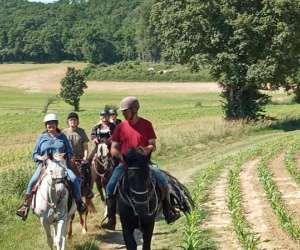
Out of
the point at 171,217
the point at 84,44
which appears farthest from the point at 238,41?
the point at 84,44

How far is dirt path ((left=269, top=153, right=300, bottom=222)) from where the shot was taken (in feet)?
42.9

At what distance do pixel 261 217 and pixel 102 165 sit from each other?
3.56m

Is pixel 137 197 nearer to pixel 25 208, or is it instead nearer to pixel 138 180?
pixel 138 180

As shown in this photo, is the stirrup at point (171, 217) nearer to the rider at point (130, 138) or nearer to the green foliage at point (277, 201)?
the rider at point (130, 138)

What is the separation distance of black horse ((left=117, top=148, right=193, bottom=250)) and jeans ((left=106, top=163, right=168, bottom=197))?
123 mm

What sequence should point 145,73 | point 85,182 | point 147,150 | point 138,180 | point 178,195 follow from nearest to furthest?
1. point 138,180
2. point 147,150
3. point 178,195
4. point 85,182
5. point 145,73

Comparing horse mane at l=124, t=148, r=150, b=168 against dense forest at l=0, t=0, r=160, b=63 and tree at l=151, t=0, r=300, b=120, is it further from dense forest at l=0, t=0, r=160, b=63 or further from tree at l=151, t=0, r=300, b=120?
dense forest at l=0, t=0, r=160, b=63

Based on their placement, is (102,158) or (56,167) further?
(102,158)

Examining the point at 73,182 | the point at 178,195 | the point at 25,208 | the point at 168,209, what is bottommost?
the point at 25,208

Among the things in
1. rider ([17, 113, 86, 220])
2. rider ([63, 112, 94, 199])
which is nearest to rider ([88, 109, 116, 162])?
rider ([63, 112, 94, 199])

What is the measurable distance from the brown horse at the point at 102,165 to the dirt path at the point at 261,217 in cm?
310

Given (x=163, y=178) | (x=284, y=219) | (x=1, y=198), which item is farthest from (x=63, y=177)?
(x=1, y=198)

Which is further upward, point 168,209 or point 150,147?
point 150,147

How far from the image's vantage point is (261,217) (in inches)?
479
